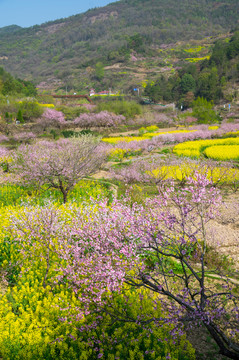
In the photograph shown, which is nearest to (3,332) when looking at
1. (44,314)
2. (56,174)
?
(44,314)

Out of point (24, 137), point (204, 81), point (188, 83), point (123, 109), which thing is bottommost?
point (24, 137)

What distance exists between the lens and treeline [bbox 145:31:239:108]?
59.7 meters

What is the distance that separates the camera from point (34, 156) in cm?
990

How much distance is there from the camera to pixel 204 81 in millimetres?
60750

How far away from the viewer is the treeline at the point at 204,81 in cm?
5969

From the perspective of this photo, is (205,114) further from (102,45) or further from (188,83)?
(102,45)

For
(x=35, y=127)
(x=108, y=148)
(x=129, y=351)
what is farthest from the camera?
(x=35, y=127)

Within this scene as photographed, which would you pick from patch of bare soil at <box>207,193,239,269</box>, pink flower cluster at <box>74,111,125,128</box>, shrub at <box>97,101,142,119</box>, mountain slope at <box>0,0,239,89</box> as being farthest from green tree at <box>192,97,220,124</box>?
mountain slope at <box>0,0,239,89</box>

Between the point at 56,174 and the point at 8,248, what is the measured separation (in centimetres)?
309

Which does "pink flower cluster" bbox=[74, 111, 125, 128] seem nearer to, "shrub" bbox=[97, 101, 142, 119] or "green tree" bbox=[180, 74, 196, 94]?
"shrub" bbox=[97, 101, 142, 119]

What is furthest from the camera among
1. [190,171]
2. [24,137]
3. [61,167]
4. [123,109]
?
[123,109]

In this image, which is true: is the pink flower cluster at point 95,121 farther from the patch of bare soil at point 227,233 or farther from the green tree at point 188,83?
the green tree at point 188,83

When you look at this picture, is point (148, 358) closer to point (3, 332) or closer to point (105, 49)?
point (3, 332)

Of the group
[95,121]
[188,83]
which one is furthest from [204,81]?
Result: [95,121]
